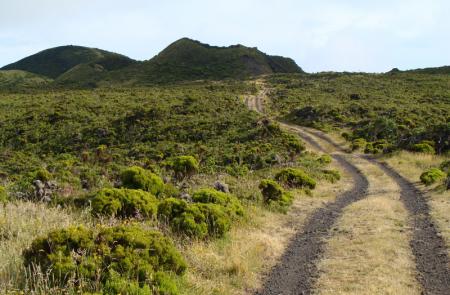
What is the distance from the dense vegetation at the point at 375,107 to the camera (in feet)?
112

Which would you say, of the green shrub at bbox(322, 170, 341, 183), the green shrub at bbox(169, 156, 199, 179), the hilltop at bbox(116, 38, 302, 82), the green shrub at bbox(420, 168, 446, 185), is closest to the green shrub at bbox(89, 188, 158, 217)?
the green shrub at bbox(169, 156, 199, 179)

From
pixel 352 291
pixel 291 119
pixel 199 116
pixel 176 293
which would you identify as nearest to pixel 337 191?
pixel 352 291

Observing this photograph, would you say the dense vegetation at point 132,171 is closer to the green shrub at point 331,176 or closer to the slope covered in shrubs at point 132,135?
the slope covered in shrubs at point 132,135

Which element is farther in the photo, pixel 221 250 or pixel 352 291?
pixel 221 250

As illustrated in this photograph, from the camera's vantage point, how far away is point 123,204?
411 inches

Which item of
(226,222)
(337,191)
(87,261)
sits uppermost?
(87,261)

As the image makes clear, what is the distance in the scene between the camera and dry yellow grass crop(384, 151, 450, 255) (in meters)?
13.1

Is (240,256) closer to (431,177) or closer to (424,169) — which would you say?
(431,177)

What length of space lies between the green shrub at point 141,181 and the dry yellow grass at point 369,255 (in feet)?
18.8

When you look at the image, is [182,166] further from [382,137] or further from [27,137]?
[27,137]

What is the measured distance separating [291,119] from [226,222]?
48.1 m

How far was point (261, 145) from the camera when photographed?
3603cm

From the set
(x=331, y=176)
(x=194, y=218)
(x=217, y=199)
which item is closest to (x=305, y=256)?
(x=194, y=218)

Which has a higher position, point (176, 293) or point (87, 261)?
point (87, 261)
